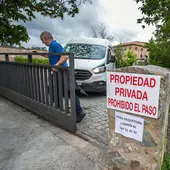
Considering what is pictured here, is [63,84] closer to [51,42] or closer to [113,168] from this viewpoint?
[51,42]

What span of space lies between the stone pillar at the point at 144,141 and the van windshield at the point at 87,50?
13.8 ft

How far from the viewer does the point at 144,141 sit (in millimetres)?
1771

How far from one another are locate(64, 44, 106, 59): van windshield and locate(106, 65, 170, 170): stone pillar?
419 cm

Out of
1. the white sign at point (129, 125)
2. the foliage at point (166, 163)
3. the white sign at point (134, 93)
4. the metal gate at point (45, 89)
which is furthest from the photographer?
the metal gate at point (45, 89)

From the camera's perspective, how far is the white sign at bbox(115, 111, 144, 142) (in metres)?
1.77

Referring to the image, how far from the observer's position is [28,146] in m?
2.76

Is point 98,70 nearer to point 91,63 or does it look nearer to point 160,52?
point 91,63

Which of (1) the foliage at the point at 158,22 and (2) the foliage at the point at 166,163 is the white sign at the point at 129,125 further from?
(1) the foliage at the point at 158,22

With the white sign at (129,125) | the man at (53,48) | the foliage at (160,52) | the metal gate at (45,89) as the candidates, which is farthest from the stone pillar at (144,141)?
the foliage at (160,52)

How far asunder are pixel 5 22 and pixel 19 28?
54 cm

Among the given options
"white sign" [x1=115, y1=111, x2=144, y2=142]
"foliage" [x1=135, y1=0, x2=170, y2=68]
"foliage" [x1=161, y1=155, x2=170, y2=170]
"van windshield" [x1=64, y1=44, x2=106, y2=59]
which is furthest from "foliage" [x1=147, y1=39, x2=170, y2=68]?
"white sign" [x1=115, y1=111, x2=144, y2=142]

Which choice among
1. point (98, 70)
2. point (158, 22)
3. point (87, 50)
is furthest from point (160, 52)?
point (87, 50)

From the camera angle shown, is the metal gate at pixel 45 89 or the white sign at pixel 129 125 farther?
the metal gate at pixel 45 89

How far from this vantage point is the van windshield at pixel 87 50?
5968mm
